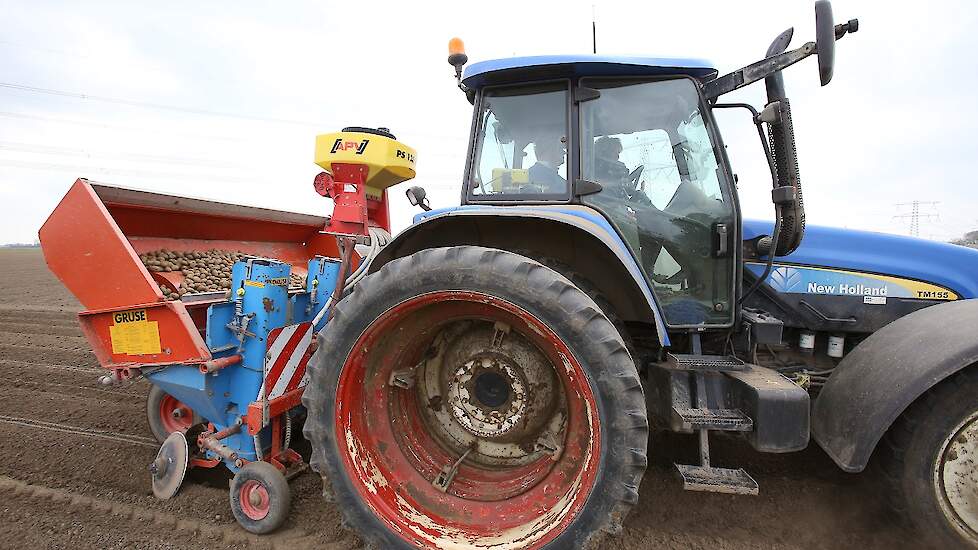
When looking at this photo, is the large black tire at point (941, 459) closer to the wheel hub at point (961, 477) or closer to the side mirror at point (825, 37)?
the wheel hub at point (961, 477)

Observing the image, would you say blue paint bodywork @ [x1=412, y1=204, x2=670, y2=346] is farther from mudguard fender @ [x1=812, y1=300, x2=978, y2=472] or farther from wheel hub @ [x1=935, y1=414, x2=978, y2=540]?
wheel hub @ [x1=935, y1=414, x2=978, y2=540]

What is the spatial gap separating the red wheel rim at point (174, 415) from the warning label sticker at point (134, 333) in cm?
64

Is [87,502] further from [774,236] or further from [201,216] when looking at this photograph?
[774,236]

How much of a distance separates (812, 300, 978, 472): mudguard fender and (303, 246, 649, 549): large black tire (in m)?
0.99

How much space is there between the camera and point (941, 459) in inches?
76.1

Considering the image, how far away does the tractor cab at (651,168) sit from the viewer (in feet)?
7.36

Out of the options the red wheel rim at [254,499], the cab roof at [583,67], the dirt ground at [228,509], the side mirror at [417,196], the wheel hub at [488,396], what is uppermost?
the cab roof at [583,67]

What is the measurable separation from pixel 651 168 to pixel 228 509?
9.01 feet

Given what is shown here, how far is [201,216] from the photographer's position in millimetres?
3211

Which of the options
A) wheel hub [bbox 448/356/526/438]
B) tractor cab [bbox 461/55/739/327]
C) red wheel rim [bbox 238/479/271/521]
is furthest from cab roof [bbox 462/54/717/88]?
red wheel rim [bbox 238/479/271/521]

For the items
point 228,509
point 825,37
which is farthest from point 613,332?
point 228,509

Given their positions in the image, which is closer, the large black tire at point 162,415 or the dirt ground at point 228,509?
the dirt ground at point 228,509

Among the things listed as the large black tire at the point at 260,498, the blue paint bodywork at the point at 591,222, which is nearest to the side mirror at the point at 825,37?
the blue paint bodywork at the point at 591,222

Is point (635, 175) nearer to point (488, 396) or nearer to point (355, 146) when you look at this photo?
point (488, 396)
